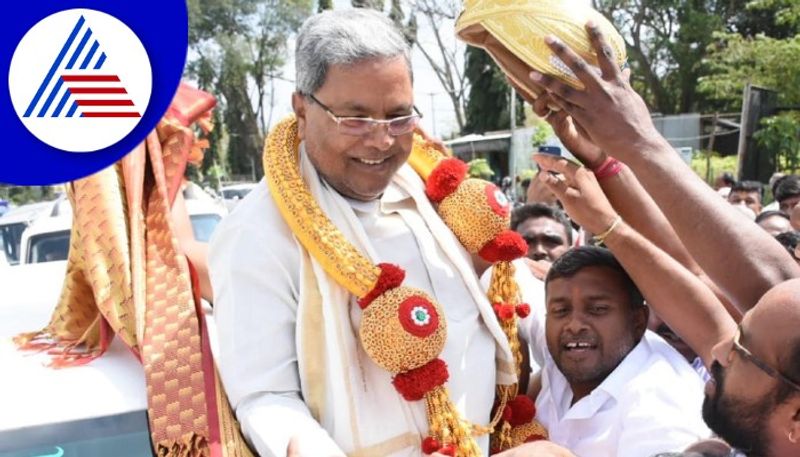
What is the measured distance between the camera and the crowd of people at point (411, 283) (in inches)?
66.4

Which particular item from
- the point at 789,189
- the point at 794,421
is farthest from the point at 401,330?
the point at 789,189

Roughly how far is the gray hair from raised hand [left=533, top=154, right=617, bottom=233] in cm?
61

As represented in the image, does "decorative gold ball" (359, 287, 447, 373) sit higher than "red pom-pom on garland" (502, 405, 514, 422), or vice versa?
"decorative gold ball" (359, 287, 447, 373)

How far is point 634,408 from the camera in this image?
Answer: 215 cm

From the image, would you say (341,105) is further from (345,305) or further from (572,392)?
(572,392)

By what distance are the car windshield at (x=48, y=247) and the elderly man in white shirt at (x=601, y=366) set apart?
12.6ft

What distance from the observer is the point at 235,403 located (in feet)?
6.13

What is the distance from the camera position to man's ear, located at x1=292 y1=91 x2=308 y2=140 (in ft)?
6.43

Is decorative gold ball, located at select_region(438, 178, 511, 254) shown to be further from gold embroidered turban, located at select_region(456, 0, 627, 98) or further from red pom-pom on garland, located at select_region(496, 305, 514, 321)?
gold embroidered turban, located at select_region(456, 0, 627, 98)

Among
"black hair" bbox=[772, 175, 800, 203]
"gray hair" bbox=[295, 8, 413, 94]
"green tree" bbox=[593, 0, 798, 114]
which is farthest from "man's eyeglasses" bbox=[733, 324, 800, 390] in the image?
"green tree" bbox=[593, 0, 798, 114]

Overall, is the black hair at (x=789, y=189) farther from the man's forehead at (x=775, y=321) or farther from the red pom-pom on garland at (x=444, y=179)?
the man's forehead at (x=775, y=321)

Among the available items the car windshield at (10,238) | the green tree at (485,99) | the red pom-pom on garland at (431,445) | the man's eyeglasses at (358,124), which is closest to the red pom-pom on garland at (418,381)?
the red pom-pom on garland at (431,445)

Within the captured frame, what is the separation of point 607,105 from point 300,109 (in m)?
0.77

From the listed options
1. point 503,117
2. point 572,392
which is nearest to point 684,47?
point 503,117
